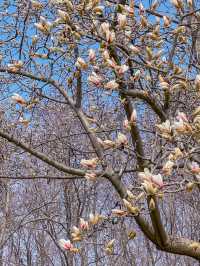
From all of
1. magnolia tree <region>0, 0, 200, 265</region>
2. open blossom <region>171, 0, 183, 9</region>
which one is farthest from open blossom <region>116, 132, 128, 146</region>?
open blossom <region>171, 0, 183, 9</region>

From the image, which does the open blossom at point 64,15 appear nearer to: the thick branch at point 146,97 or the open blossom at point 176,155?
the thick branch at point 146,97

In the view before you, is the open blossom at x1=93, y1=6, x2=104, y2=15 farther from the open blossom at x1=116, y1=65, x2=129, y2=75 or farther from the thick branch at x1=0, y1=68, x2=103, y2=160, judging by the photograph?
the thick branch at x1=0, y1=68, x2=103, y2=160

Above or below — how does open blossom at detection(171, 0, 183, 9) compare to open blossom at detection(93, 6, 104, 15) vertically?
below

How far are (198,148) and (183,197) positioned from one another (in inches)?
298

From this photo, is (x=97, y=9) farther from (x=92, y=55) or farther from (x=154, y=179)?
(x=154, y=179)

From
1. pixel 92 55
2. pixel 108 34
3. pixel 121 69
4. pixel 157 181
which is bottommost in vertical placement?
pixel 157 181

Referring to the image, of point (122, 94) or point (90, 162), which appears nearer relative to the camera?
point (90, 162)

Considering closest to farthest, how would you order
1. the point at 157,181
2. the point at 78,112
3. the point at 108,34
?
the point at 157,181 → the point at 108,34 → the point at 78,112

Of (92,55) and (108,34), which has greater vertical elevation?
(108,34)

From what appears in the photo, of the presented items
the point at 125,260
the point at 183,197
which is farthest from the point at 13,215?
the point at 183,197

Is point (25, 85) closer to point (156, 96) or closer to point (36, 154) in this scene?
point (36, 154)

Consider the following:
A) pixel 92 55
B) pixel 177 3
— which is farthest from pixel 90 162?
pixel 177 3

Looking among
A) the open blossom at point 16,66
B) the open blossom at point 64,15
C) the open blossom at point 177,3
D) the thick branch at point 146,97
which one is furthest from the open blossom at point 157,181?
the open blossom at point 16,66

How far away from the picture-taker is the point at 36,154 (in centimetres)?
410
